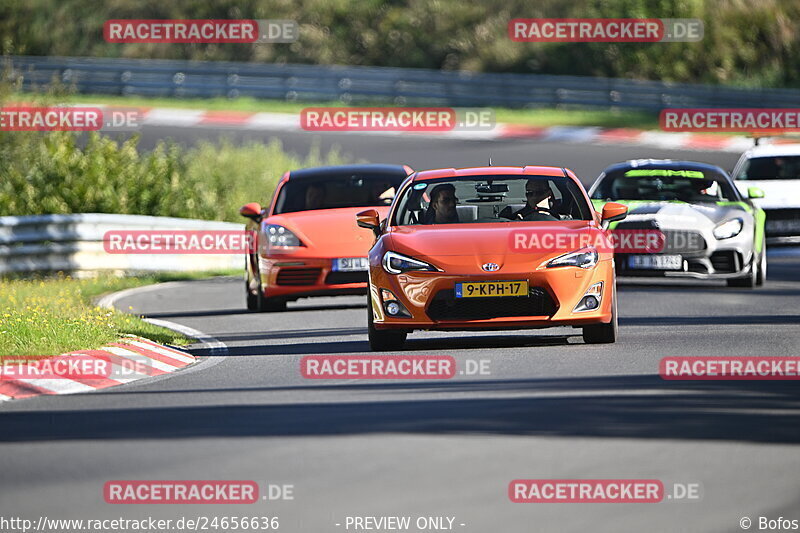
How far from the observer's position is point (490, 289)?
12.3 meters

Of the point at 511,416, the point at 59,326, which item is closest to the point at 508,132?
the point at 59,326

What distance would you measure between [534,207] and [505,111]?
92.8ft

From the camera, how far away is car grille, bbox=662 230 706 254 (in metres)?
18.0

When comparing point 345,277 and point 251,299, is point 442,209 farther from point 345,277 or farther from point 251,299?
point 251,299

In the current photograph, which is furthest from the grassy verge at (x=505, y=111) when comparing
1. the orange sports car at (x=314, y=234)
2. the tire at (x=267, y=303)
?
the tire at (x=267, y=303)

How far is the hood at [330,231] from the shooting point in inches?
655

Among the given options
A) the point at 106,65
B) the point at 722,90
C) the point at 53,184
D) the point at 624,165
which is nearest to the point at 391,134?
the point at 722,90

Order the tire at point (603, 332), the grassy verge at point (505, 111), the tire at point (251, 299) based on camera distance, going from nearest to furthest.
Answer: the tire at point (603, 332)
the tire at point (251, 299)
the grassy verge at point (505, 111)

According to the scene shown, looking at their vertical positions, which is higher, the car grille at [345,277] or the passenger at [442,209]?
the passenger at [442,209]

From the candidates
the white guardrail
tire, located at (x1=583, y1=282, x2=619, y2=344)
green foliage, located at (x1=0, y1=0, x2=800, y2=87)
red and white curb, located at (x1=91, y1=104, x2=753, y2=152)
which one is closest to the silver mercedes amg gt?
tire, located at (x1=583, y1=282, x2=619, y2=344)

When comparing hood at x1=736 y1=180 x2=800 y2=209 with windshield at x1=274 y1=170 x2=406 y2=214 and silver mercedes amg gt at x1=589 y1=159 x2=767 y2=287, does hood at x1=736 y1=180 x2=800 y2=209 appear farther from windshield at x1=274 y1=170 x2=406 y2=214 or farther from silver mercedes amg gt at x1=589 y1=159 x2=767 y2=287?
windshield at x1=274 y1=170 x2=406 y2=214

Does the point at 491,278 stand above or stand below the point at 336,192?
below

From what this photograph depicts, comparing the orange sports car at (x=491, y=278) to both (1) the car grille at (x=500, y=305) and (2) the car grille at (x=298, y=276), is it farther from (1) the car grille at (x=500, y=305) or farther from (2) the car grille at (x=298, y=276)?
(2) the car grille at (x=298, y=276)

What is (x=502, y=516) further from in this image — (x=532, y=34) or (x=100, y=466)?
(x=532, y=34)
